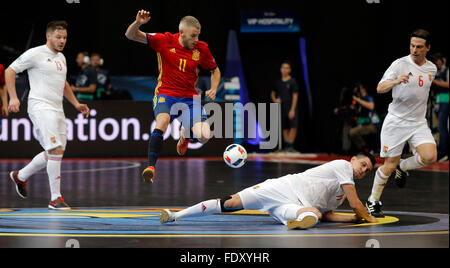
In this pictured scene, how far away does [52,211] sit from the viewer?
8.90 m

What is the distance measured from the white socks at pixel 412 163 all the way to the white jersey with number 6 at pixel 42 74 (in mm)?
4429

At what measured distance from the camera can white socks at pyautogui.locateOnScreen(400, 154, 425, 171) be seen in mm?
9595

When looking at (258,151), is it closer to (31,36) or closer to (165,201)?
(31,36)

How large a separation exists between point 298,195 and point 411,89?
223 centimetres

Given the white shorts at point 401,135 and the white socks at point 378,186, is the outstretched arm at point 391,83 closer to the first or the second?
the white shorts at point 401,135

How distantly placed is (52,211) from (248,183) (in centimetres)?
424

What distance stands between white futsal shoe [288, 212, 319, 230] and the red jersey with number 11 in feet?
7.68

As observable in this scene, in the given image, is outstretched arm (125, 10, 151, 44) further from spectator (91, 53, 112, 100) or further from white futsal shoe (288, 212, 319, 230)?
spectator (91, 53, 112, 100)

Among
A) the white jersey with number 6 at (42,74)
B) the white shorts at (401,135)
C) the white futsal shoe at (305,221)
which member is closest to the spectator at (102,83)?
the white jersey with number 6 at (42,74)

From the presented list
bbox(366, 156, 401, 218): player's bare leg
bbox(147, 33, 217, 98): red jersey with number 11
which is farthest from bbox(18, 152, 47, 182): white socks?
bbox(366, 156, 401, 218): player's bare leg

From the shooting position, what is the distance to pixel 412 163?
9.86 meters

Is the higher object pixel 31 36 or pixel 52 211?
pixel 31 36

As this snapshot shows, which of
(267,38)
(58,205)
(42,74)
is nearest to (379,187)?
(58,205)

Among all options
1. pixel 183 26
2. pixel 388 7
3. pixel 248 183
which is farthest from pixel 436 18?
pixel 183 26
